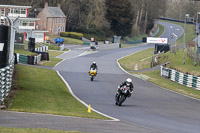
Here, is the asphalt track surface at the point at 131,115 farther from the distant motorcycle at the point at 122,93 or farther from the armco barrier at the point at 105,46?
the armco barrier at the point at 105,46

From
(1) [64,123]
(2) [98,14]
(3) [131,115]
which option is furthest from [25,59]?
(2) [98,14]

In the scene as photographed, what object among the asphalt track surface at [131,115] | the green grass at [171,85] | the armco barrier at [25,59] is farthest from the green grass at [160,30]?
the asphalt track surface at [131,115]

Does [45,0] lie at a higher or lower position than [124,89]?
higher

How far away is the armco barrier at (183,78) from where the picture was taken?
111ft

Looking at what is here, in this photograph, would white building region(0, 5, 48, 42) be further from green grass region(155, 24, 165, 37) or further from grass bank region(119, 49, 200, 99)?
green grass region(155, 24, 165, 37)

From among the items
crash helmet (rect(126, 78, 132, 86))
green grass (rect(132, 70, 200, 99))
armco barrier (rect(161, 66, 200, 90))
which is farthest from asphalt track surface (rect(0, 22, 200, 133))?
armco barrier (rect(161, 66, 200, 90))

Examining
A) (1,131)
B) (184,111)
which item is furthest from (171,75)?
(1,131)

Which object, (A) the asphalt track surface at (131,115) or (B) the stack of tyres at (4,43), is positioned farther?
(B) the stack of tyres at (4,43)

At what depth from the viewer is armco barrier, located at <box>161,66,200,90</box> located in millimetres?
33681

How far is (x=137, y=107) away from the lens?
20828 millimetres

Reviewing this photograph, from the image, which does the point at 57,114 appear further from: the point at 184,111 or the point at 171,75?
the point at 171,75

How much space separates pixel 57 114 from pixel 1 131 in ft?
15.0

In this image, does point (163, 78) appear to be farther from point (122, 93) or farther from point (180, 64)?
point (122, 93)

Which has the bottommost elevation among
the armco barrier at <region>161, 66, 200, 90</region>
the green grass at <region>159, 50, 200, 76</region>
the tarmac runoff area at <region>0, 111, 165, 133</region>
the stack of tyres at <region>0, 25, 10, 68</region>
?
the armco barrier at <region>161, 66, 200, 90</region>
